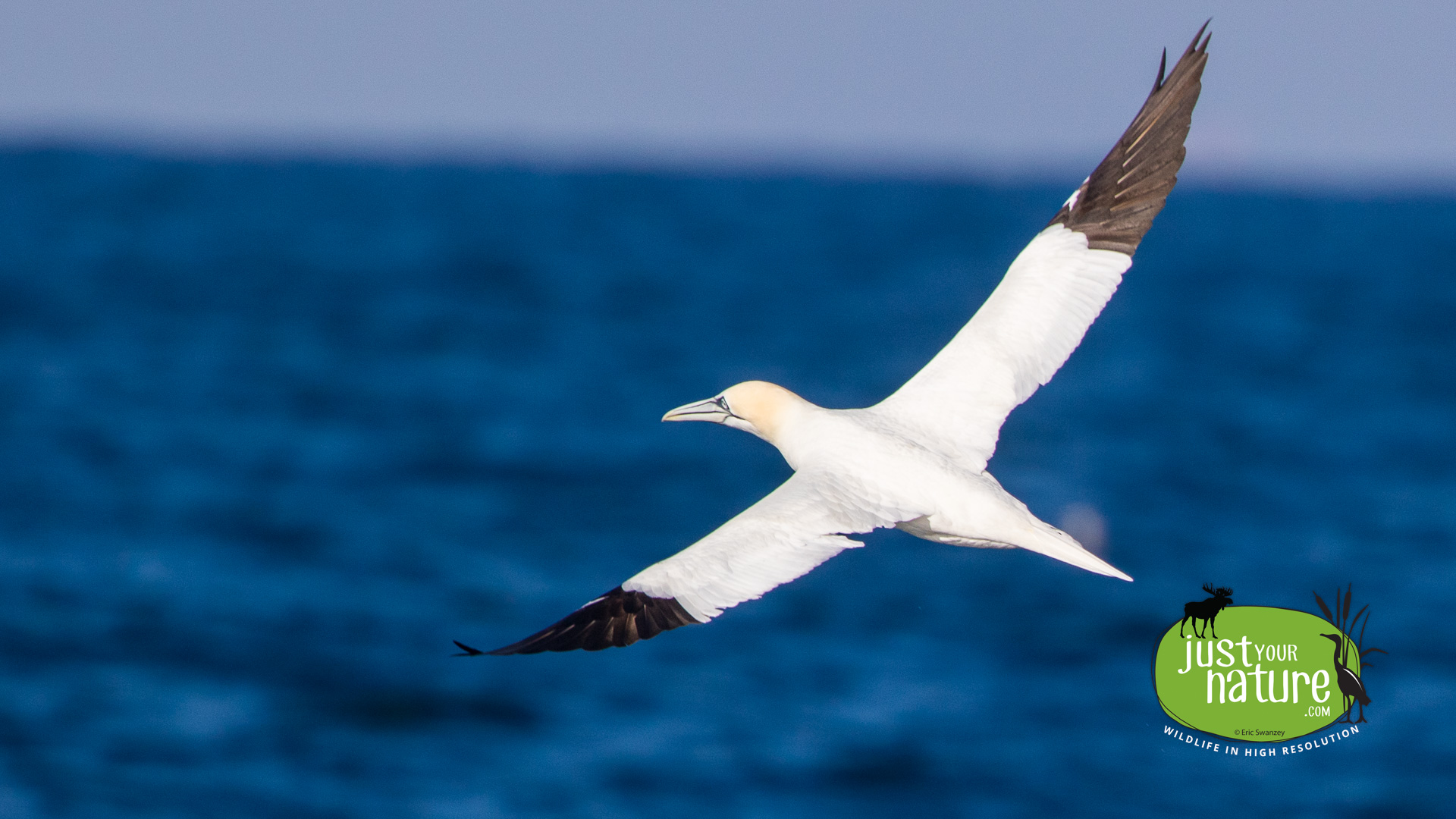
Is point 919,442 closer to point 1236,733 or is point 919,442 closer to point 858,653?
point 1236,733

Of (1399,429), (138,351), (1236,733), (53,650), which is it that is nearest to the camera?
(1236,733)

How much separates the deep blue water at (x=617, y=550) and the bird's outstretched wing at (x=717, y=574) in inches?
501

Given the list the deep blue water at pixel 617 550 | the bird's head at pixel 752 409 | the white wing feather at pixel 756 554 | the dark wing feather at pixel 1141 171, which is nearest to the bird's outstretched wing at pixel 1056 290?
the dark wing feather at pixel 1141 171

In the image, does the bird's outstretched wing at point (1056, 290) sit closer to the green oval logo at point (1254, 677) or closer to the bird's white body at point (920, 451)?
the bird's white body at point (920, 451)

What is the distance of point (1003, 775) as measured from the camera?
22078mm

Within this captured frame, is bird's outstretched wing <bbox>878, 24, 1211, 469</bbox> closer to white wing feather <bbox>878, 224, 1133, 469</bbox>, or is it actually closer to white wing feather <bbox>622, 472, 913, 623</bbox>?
white wing feather <bbox>878, 224, 1133, 469</bbox>

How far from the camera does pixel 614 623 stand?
7.45 meters

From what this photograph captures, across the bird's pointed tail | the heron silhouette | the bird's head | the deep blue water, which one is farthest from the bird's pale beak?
the deep blue water

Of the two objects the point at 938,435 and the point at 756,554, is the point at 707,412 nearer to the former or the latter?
the point at 938,435

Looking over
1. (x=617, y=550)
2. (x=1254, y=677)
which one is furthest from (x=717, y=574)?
(x=617, y=550)

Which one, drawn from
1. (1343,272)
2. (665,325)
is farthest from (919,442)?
(1343,272)

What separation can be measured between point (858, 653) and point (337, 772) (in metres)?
8.13

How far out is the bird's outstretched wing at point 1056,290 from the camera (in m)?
8.66

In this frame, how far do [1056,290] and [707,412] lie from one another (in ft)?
6.62
